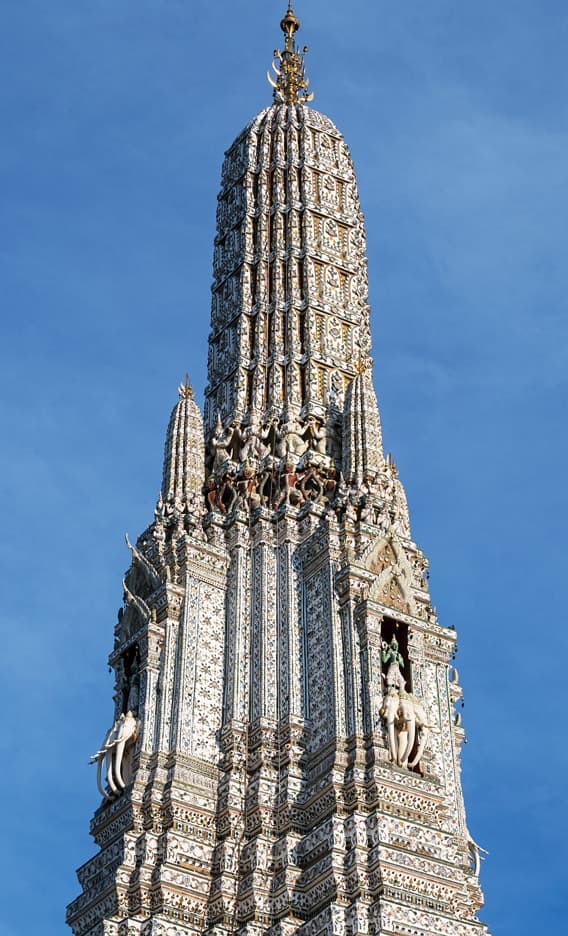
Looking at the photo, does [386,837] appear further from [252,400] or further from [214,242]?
[214,242]

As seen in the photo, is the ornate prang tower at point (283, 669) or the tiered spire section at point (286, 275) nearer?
the ornate prang tower at point (283, 669)

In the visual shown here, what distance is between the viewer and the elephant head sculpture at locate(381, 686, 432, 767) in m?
30.5

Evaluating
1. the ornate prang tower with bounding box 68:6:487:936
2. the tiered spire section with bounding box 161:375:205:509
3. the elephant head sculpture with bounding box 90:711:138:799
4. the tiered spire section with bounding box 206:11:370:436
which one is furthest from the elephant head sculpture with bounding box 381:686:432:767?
the tiered spire section with bounding box 206:11:370:436

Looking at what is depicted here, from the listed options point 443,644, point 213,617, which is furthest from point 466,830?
point 213,617

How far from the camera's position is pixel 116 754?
31.5 meters

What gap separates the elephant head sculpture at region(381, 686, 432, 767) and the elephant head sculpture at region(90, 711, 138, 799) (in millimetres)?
4431

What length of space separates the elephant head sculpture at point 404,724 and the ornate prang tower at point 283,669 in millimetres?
37

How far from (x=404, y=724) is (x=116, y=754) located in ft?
16.4

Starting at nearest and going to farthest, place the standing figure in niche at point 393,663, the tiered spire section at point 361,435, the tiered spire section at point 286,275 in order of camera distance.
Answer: the standing figure in niche at point 393,663, the tiered spire section at point 361,435, the tiered spire section at point 286,275

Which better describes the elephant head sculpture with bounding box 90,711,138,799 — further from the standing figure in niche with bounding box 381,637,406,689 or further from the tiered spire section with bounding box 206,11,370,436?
the tiered spire section with bounding box 206,11,370,436

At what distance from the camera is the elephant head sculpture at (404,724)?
30.5 metres

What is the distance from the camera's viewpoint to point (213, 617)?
3344 cm

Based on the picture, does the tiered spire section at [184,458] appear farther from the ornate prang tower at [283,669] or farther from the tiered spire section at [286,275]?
the tiered spire section at [286,275]

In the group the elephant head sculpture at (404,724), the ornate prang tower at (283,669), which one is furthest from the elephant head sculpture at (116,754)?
the elephant head sculpture at (404,724)
